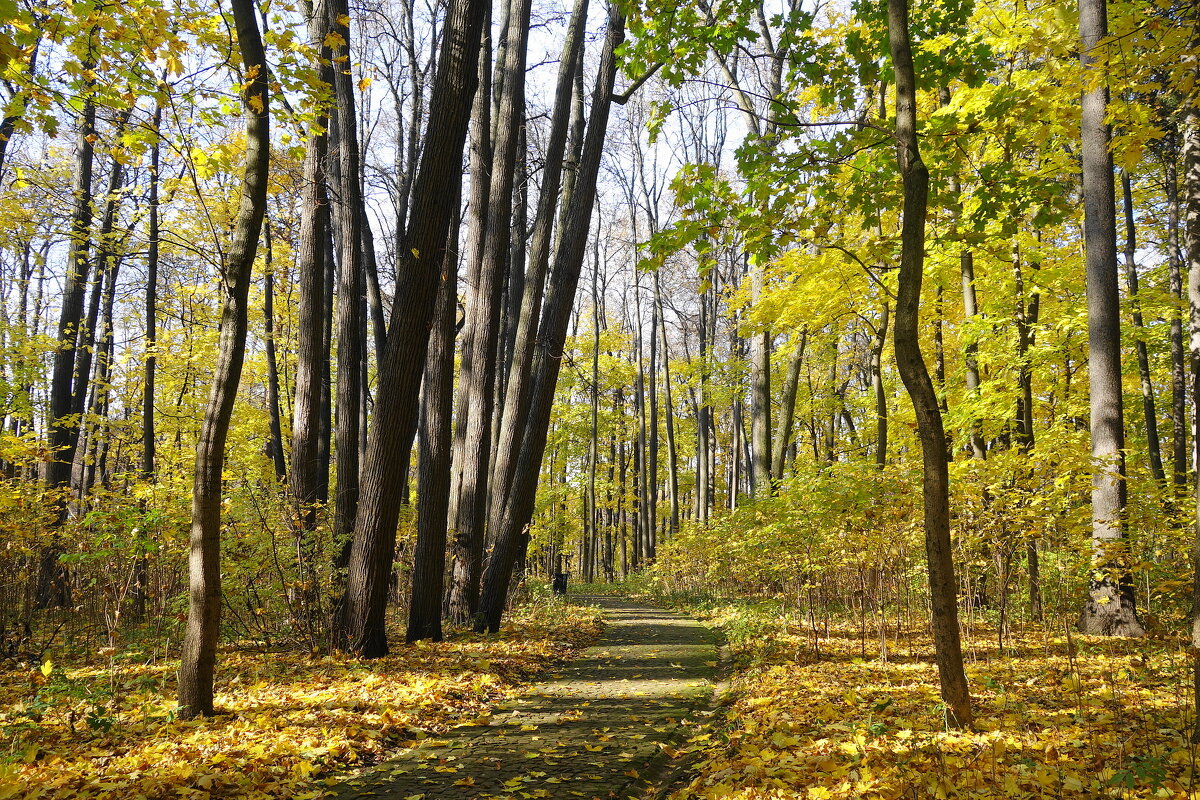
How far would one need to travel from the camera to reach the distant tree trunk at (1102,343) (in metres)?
7.59

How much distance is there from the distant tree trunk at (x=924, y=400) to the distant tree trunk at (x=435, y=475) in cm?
527

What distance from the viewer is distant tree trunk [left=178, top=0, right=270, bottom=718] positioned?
4.67 m

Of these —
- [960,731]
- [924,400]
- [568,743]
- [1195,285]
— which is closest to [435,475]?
[568,743]

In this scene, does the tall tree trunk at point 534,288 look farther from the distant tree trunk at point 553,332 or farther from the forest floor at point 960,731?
the forest floor at point 960,731

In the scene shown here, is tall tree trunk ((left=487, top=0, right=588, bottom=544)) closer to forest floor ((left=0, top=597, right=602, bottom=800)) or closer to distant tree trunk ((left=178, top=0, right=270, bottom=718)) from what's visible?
forest floor ((left=0, top=597, right=602, bottom=800))

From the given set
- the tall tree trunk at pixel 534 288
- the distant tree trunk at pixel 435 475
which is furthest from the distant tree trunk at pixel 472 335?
the distant tree trunk at pixel 435 475

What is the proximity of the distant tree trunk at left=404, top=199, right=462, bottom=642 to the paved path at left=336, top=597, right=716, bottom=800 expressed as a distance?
6.28 ft

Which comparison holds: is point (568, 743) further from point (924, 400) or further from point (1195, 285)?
point (1195, 285)

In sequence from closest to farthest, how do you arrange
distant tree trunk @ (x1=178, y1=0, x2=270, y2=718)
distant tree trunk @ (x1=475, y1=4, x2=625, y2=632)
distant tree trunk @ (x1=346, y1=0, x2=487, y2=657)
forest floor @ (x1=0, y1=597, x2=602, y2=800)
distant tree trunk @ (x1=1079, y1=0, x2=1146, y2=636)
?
forest floor @ (x1=0, y1=597, x2=602, y2=800) < distant tree trunk @ (x1=178, y1=0, x2=270, y2=718) < distant tree trunk @ (x1=346, y1=0, x2=487, y2=657) < distant tree trunk @ (x1=1079, y1=0, x2=1146, y2=636) < distant tree trunk @ (x1=475, y1=4, x2=625, y2=632)

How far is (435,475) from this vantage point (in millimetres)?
8500

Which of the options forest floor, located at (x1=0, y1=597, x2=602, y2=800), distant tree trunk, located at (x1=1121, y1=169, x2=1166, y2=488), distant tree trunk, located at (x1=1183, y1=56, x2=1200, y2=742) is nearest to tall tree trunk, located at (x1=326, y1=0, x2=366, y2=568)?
forest floor, located at (x1=0, y1=597, x2=602, y2=800)

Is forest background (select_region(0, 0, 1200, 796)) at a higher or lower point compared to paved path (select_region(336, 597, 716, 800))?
higher

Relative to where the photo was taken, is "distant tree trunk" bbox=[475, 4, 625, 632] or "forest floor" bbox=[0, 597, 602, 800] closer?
"forest floor" bbox=[0, 597, 602, 800]

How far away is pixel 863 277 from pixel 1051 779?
9572 millimetres
